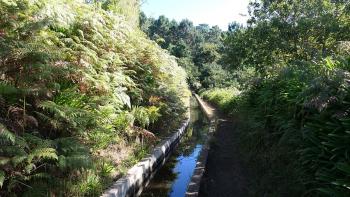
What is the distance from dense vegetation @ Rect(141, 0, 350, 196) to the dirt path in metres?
0.33

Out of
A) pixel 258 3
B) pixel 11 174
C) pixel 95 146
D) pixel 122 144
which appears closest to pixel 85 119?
pixel 95 146

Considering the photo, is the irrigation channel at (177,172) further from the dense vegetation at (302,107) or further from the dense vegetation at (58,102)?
the dense vegetation at (302,107)

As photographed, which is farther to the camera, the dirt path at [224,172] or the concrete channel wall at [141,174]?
the dirt path at [224,172]

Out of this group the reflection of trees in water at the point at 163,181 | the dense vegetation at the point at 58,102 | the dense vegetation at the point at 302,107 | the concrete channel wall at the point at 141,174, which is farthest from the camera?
the reflection of trees in water at the point at 163,181

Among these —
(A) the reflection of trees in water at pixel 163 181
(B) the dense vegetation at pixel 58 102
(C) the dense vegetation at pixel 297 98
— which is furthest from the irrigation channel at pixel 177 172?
(C) the dense vegetation at pixel 297 98

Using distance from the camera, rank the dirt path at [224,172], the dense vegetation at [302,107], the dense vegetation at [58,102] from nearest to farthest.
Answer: the dense vegetation at [58,102], the dense vegetation at [302,107], the dirt path at [224,172]

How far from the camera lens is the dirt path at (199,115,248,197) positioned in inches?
299

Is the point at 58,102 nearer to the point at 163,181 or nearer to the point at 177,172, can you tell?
the point at 163,181

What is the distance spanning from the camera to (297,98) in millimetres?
6703

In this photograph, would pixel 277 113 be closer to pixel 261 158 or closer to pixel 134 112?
pixel 261 158

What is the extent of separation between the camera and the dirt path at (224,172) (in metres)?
7.61

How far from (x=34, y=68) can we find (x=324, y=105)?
4351 millimetres

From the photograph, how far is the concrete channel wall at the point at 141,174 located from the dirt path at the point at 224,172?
1285mm

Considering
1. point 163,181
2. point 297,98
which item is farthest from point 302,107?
point 163,181
